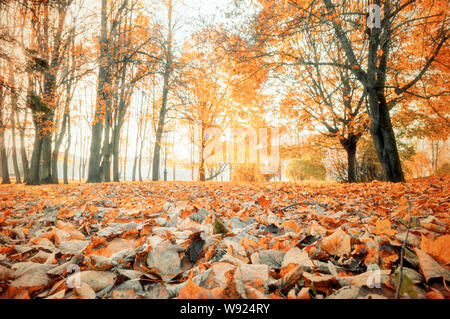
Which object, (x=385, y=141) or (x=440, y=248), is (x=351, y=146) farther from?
(x=440, y=248)

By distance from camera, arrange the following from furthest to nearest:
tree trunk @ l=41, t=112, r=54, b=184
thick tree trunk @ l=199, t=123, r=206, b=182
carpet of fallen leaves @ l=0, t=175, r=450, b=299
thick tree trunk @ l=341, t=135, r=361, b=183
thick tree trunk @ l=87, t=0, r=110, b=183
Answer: thick tree trunk @ l=199, t=123, r=206, b=182, thick tree trunk @ l=341, t=135, r=361, b=183, tree trunk @ l=41, t=112, r=54, b=184, thick tree trunk @ l=87, t=0, r=110, b=183, carpet of fallen leaves @ l=0, t=175, r=450, b=299

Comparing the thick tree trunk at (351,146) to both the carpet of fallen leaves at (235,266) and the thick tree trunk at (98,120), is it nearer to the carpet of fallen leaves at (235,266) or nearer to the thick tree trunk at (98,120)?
the carpet of fallen leaves at (235,266)

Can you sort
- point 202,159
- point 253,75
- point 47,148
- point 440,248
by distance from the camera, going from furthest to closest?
point 202,159
point 47,148
point 253,75
point 440,248

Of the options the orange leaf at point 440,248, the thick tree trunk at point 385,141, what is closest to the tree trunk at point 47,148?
the orange leaf at point 440,248

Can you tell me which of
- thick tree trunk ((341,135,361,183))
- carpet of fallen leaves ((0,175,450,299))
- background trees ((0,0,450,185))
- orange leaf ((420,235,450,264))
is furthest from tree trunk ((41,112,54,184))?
thick tree trunk ((341,135,361,183))

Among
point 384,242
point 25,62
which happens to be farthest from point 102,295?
point 25,62

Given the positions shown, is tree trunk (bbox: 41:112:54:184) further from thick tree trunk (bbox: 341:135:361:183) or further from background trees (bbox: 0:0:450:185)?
thick tree trunk (bbox: 341:135:361:183)

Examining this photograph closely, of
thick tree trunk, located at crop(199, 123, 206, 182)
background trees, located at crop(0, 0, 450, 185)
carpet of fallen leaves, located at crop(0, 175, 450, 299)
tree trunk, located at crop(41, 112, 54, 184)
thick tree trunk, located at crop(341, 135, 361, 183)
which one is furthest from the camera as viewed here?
thick tree trunk, located at crop(199, 123, 206, 182)

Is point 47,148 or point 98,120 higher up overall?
point 98,120

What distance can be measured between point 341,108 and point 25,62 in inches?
432

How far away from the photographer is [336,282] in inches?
28.9

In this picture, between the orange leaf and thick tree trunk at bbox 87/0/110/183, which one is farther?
thick tree trunk at bbox 87/0/110/183

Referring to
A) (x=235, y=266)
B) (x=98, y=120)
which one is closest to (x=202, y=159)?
(x=98, y=120)
